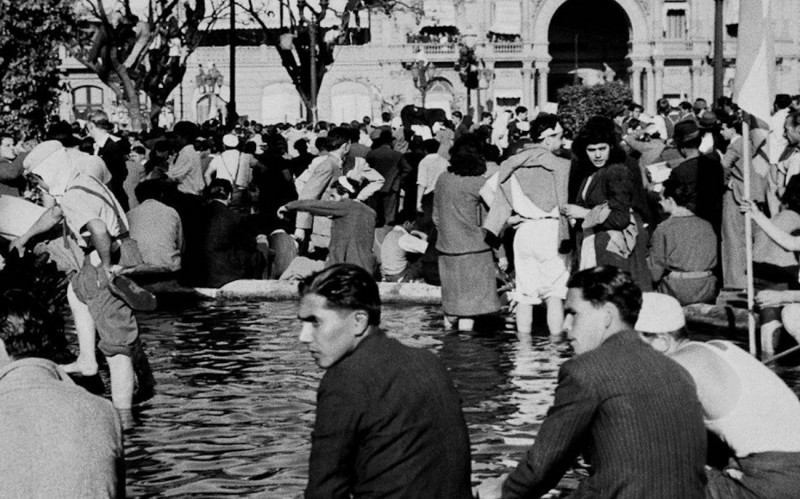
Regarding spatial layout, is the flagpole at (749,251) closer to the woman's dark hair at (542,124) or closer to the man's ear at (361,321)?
the woman's dark hair at (542,124)

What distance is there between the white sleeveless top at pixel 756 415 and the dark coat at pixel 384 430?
3.88 ft

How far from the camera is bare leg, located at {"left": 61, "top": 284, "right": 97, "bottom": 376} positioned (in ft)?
31.5

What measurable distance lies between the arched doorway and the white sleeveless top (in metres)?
67.2

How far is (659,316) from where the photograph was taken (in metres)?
6.06

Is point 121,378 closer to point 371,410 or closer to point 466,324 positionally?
point 466,324

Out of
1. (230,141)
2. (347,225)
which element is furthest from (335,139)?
(230,141)

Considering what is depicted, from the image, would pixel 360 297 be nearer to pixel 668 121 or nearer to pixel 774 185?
pixel 774 185

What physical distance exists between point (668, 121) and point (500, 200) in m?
10.3

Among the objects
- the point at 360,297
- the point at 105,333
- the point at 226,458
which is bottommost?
the point at 226,458

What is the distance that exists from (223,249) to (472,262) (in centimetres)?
393

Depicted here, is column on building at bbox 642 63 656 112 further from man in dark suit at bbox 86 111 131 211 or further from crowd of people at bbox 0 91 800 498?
man in dark suit at bbox 86 111 131 211

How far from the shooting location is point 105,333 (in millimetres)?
9664

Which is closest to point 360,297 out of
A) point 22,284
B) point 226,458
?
point 226,458

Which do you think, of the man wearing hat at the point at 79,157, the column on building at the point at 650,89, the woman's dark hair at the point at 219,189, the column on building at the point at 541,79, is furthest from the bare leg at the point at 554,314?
the column on building at the point at 541,79
